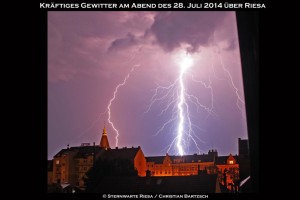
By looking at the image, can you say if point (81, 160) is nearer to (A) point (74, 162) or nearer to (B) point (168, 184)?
(A) point (74, 162)

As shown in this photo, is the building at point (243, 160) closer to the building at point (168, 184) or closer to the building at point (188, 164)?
the building at point (168, 184)

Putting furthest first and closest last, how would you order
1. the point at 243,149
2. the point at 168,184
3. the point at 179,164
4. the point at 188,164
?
the point at 179,164 → the point at 188,164 → the point at 243,149 → the point at 168,184

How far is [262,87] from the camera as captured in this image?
3.07 meters

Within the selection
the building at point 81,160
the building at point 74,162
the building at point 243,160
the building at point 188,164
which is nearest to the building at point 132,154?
the building at point 81,160

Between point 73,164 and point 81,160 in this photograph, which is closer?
point 73,164

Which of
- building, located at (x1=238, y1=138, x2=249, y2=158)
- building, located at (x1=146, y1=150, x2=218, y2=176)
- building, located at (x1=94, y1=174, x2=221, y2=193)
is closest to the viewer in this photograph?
building, located at (x1=94, y1=174, x2=221, y2=193)

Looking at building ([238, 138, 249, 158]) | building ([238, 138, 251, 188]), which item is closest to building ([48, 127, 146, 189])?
building ([238, 138, 249, 158])

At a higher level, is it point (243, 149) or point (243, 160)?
point (243, 149)

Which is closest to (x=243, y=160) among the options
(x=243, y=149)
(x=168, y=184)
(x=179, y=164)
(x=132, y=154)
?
(x=243, y=149)

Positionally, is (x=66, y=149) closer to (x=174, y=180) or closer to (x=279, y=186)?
(x=174, y=180)

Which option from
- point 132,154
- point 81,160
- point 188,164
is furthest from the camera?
point 188,164

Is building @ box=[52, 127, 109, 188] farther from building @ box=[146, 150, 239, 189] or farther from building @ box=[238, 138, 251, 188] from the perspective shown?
building @ box=[238, 138, 251, 188]
